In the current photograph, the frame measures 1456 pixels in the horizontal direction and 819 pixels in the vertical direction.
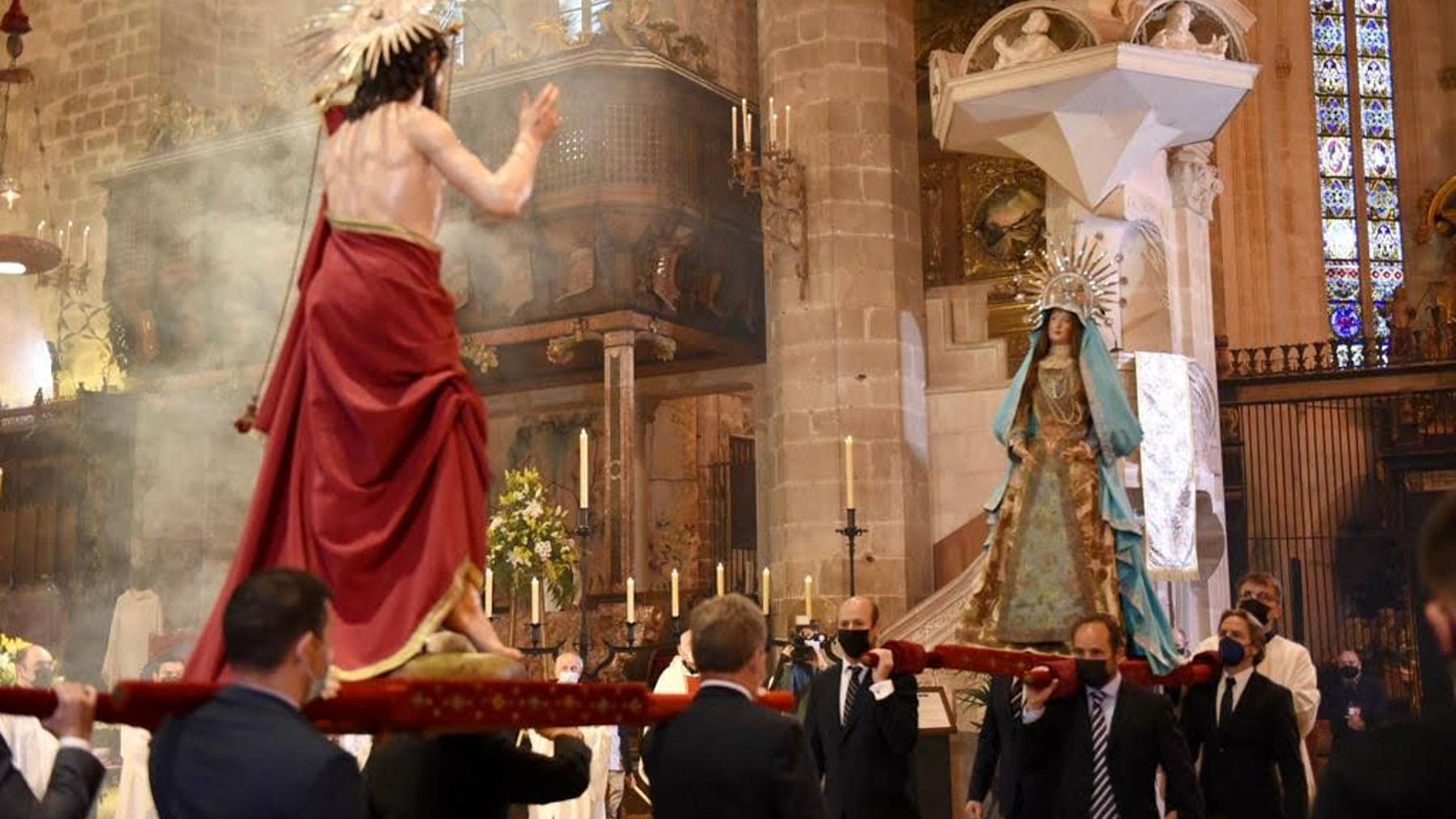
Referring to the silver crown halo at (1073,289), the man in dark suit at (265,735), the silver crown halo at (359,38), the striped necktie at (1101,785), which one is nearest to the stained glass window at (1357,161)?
the silver crown halo at (1073,289)

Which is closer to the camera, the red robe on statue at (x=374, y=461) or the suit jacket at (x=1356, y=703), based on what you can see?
the red robe on statue at (x=374, y=461)

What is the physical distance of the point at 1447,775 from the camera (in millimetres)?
2045

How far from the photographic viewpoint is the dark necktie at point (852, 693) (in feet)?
19.1

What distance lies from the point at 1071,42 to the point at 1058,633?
13.9ft

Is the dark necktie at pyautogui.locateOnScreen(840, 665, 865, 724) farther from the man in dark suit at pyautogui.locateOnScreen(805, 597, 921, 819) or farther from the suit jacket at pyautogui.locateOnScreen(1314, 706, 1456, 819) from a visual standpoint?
the suit jacket at pyautogui.locateOnScreen(1314, 706, 1456, 819)

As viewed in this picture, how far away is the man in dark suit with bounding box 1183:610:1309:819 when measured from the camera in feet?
21.0

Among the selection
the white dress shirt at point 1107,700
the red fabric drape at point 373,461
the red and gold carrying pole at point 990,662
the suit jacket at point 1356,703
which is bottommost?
the suit jacket at point 1356,703

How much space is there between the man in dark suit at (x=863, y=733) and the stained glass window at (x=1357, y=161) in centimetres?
1434

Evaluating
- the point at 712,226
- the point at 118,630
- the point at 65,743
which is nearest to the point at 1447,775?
the point at 65,743

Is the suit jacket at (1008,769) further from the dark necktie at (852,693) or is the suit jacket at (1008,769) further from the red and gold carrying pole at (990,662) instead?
the dark necktie at (852,693)

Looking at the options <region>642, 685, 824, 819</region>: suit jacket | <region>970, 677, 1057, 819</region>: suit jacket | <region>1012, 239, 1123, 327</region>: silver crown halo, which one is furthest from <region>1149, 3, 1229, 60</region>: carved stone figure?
<region>642, 685, 824, 819</region>: suit jacket

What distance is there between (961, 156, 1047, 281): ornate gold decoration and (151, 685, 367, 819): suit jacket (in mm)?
11909

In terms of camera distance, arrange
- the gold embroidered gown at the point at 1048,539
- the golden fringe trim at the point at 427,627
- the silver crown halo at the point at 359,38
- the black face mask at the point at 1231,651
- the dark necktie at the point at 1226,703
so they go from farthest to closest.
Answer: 1. the gold embroidered gown at the point at 1048,539
2. the dark necktie at the point at 1226,703
3. the black face mask at the point at 1231,651
4. the silver crown halo at the point at 359,38
5. the golden fringe trim at the point at 427,627

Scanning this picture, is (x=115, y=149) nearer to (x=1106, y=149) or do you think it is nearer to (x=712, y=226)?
(x=712, y=226)
